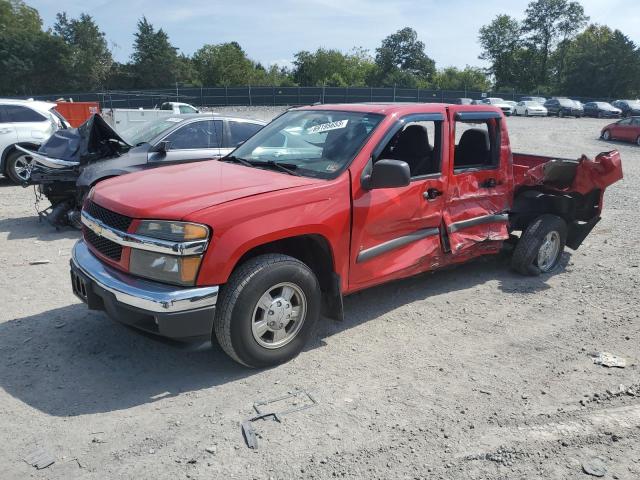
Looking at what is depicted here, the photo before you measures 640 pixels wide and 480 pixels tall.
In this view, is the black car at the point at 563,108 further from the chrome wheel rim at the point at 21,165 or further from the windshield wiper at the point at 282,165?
the windshield wiper at the point at 282,165

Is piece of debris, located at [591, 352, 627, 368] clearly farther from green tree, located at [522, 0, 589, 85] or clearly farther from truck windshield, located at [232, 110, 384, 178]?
green tree, located at [522, 0, 589, 85]

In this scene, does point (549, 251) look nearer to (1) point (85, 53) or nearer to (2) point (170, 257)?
(2) point (170, 257)

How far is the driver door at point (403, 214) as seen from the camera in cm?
418

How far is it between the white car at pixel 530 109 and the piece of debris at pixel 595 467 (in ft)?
148

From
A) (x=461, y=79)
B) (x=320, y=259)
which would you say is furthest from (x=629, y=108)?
(x=320, y=259)

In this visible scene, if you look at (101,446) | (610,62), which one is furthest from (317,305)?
(610,62)

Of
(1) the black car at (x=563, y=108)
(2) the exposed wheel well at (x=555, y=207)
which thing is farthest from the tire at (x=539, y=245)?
(1) the black car at (x=563, y=108)

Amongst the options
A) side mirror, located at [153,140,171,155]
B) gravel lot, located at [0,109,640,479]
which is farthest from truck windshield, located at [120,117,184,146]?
gravel lot, located at [0,109,640,479]

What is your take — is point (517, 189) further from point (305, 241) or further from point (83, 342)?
point (83, 342)

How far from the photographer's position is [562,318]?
4.92m

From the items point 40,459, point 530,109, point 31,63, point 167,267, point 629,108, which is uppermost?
point 31,63

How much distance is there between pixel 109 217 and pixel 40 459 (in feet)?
5.16

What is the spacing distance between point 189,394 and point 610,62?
78.3 m

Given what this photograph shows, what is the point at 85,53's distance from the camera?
69875mm
